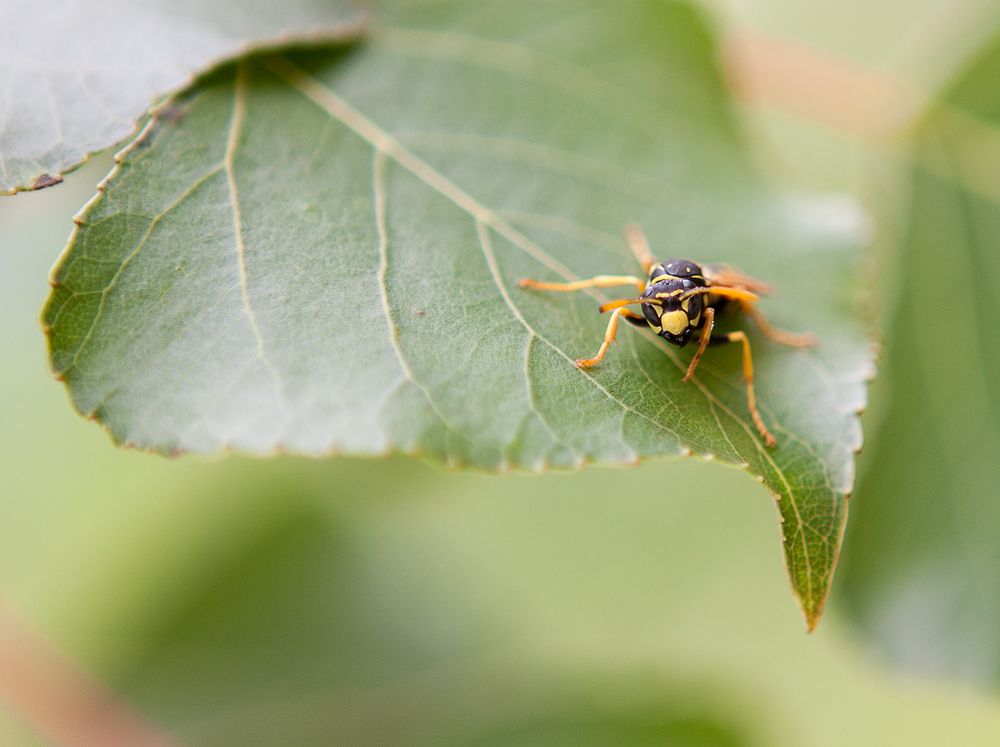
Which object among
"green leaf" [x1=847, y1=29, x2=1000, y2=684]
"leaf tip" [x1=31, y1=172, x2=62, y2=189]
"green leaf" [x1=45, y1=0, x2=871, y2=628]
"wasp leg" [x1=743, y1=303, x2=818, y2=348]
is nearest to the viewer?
"green leaf" [x1=45, y1=0, x2=871, y2=628]

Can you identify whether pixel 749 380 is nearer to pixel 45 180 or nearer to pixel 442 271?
pixel 442 271

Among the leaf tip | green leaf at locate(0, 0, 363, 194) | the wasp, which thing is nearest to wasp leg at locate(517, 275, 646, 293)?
the wasp

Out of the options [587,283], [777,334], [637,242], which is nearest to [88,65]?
[587,283]

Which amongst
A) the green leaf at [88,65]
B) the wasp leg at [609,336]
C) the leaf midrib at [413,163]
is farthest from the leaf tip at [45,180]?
the wasp leg at [609,336]

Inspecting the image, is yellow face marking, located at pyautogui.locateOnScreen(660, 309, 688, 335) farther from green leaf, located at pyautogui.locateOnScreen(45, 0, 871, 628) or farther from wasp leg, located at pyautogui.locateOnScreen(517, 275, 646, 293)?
wasp leg, located at pyautogui.locateOnScreen(517, 275, 646, 293)

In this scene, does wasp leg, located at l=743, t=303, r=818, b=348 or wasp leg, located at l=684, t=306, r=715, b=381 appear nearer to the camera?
wasp leg, located at l=684, t=306, r=715, b=381

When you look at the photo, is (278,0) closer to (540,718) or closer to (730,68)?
(730,68)
